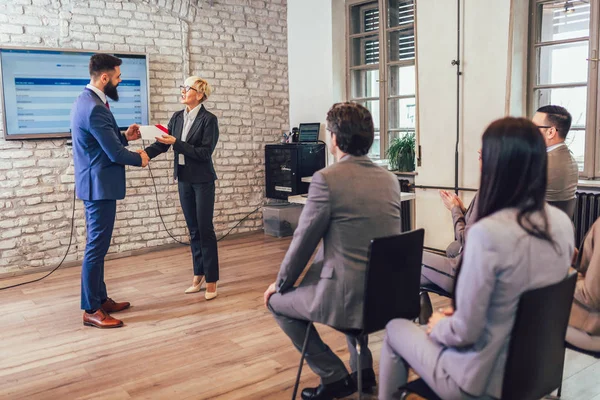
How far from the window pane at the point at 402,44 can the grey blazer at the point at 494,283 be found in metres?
4.75

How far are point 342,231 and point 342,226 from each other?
20 millimetres

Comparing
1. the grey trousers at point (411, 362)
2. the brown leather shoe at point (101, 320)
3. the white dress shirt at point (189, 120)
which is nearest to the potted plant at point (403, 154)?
the white dress shirt at point (189, 120)

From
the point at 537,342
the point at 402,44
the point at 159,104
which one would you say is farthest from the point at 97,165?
the point at 402,44

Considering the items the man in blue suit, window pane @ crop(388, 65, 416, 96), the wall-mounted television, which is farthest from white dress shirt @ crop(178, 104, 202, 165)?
window pane @ crop(388, 65, 416, 96)

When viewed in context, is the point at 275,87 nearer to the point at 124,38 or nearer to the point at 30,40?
the point at 124,38

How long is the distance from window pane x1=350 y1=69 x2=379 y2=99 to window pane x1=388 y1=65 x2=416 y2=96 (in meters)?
0.27

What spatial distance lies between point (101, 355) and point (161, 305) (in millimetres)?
916

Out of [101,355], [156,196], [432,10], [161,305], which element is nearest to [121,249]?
[156,196]

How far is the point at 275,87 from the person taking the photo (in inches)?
275

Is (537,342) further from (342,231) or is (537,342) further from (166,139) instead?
(166,139)

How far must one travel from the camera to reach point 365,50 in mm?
6629

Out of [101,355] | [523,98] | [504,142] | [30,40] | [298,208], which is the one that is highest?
[30,40]

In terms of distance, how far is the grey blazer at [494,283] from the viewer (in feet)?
5.12

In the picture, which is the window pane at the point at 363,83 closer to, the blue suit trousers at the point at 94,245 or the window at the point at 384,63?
the window at the point at 384,63
